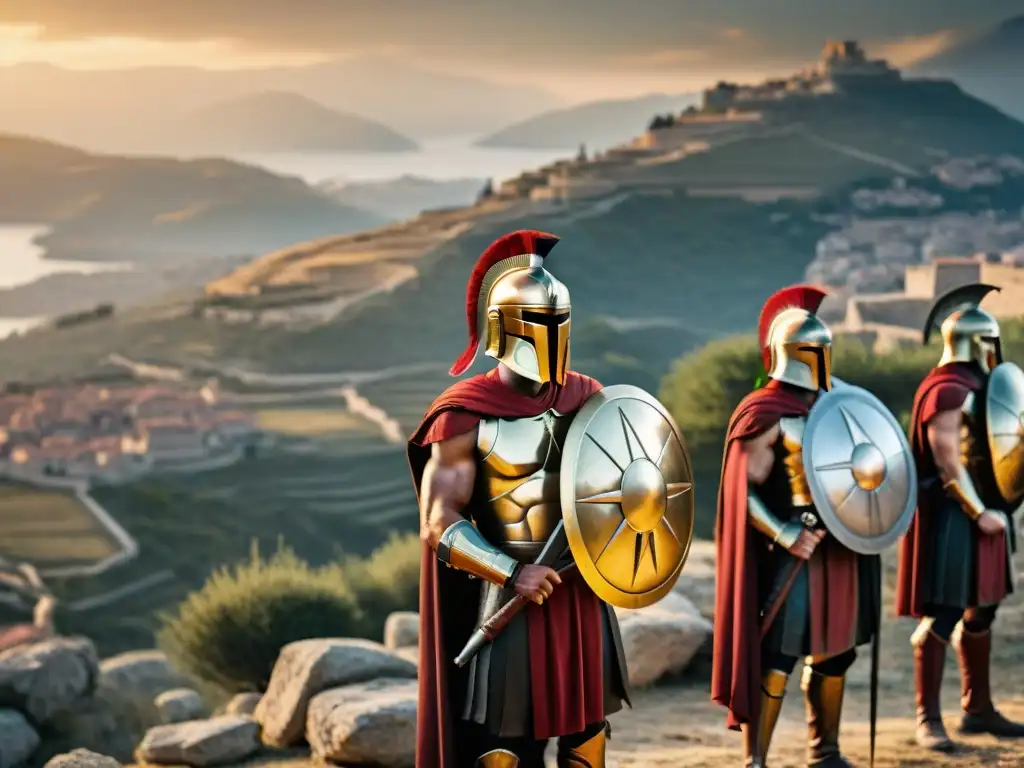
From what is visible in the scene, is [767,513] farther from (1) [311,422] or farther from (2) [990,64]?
(2) [990,64]

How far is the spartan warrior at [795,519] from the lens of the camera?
5434 mm

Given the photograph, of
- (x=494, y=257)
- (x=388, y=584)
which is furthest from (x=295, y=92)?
(x=494, y=257)

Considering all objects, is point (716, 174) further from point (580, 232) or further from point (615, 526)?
point (615, 526)

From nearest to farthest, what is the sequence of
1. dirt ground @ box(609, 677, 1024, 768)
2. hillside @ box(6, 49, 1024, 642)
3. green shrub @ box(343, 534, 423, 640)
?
dirt ground @ box(609, 677, 1024, 768) → green shrub @ box(343, 534, 423, 640) → hillside @ box(6, 49, 1024, 642)

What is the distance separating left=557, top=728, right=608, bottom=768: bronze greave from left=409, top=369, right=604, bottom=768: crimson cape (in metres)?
0.06

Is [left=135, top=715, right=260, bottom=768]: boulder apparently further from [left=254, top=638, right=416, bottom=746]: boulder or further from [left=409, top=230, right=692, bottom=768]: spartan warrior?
[left=409, top=230, right=692, bottom=768]: spartan warrior

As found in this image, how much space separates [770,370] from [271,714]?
327 centimetres

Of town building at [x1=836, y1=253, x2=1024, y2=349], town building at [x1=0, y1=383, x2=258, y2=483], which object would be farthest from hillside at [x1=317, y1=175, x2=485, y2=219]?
town building at [x1=836, y1=253, x2=1024, y2=349]

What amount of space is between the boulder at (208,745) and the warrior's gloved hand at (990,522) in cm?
361

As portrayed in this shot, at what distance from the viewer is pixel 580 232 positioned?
6875 centimetres

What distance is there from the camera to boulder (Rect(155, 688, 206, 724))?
11133mm

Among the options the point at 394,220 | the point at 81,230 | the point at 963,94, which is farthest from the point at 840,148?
the point at 81,230

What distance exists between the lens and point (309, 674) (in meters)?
7.27

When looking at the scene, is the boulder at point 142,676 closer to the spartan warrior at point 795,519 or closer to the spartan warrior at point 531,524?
the spartan warrior at point 795,519
